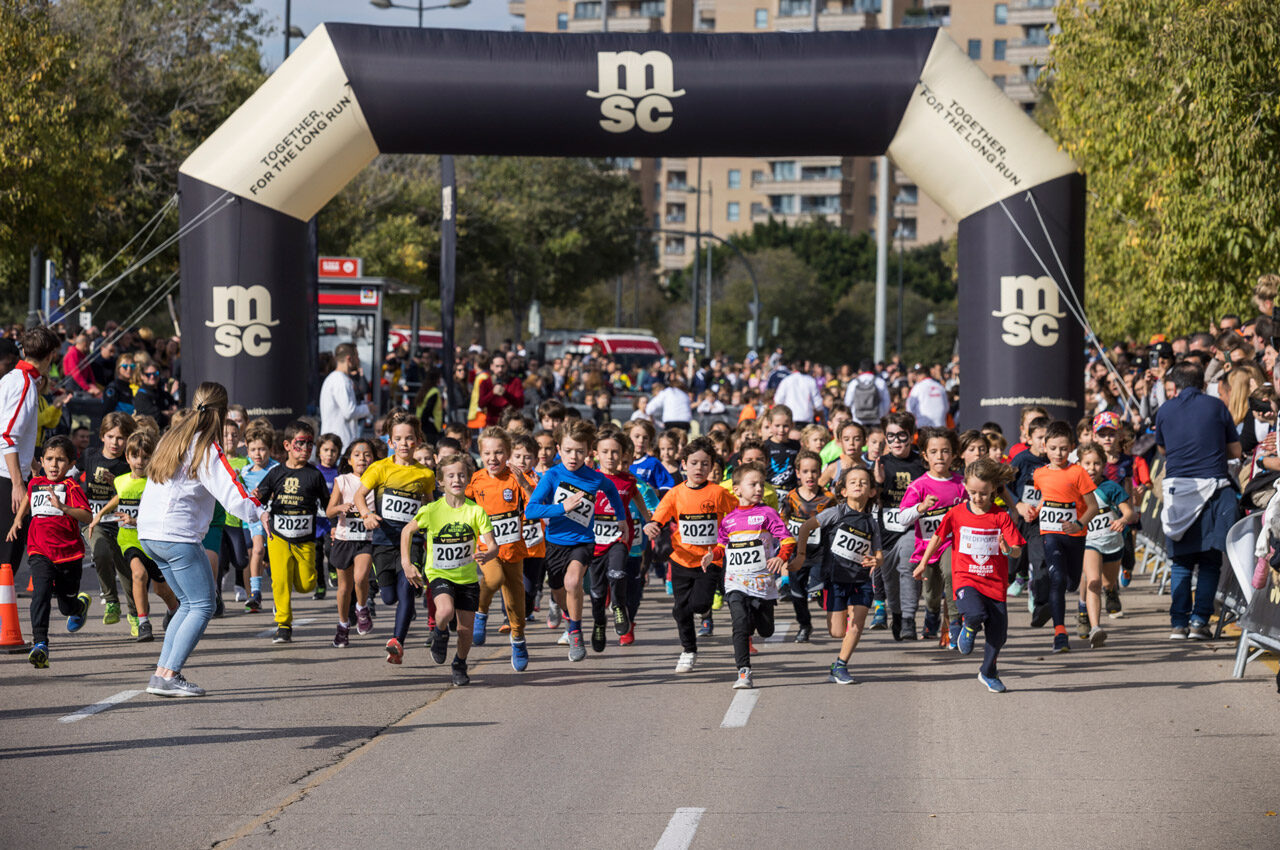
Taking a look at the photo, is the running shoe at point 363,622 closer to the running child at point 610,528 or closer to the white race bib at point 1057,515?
the running child at point 610,528

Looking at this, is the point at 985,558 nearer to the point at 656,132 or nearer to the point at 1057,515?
the point at 1057,515

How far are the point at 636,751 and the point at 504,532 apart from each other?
275cm

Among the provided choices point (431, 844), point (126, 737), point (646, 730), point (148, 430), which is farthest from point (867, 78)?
point (431, 844)

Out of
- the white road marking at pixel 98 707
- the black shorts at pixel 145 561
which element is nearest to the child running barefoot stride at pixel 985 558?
the white road marking at pixel 98 707

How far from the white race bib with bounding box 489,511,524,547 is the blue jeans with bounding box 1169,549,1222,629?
15.2 feet

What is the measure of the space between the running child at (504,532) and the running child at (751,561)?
132 centimetres

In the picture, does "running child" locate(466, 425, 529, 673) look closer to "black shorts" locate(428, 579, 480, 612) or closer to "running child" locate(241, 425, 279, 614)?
"black shorts" locate(428, 579, 480, 612)

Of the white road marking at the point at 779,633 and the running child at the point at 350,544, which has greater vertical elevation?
the running child at the point at 350,544

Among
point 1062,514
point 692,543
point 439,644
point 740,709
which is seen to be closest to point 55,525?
point 439,644

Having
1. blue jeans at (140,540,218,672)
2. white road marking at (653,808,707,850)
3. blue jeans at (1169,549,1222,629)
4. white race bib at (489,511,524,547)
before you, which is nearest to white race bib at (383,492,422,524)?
white race bib at (489,511,524,547)

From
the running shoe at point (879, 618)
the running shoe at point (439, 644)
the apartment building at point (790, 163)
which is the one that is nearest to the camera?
the running shoe at point (439, 644)

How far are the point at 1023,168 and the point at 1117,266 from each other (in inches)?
542

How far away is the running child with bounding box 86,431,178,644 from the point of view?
35.3 feet

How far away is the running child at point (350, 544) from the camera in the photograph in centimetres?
1091
